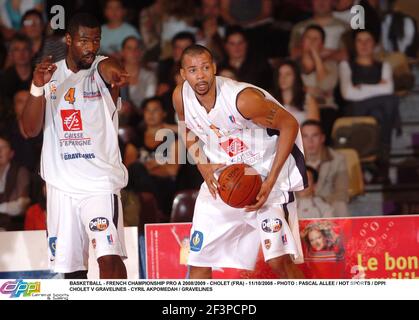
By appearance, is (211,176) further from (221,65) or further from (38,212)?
(38,212)

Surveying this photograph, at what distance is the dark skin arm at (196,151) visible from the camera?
13.8 ft

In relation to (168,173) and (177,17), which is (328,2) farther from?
(168,173)

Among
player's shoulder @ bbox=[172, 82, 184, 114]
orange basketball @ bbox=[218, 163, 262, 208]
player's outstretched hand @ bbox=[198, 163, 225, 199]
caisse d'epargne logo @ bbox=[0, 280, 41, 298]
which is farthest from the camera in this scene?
caisse d'epargne logo @ bbox=[0, 280, 41, 298]

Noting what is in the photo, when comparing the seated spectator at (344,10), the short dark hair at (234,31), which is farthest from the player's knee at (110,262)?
the seated spectator at (344,10)

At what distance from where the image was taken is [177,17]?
438 cm

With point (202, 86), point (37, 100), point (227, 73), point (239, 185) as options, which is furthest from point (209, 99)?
point (37, 100)

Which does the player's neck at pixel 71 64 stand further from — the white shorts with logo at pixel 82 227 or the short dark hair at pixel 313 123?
the short dark hair at pixel 313 123

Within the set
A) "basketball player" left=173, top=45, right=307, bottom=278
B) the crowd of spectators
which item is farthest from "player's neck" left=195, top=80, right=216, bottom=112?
the crowd of spectators

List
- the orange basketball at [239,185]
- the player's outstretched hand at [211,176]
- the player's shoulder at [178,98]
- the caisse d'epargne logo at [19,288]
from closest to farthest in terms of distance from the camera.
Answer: the orange basketball at [239,185] → the player's outstretched hand at [211,176] → the player's shoulder at [178,98] → the caisse d'epargne logo at [19,288]

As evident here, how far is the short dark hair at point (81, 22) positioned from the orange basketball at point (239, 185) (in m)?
1.12

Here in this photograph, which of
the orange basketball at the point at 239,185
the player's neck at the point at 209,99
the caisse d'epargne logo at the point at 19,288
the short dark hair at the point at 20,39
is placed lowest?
the caisse d'epargne logo at the point at 19,288

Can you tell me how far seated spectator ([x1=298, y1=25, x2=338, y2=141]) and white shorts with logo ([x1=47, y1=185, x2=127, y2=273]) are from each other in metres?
1.23

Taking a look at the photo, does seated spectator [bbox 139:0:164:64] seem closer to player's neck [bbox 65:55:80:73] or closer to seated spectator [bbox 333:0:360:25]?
player's neck [bbox 65:55:80:73]

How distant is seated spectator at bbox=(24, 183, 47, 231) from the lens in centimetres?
439
